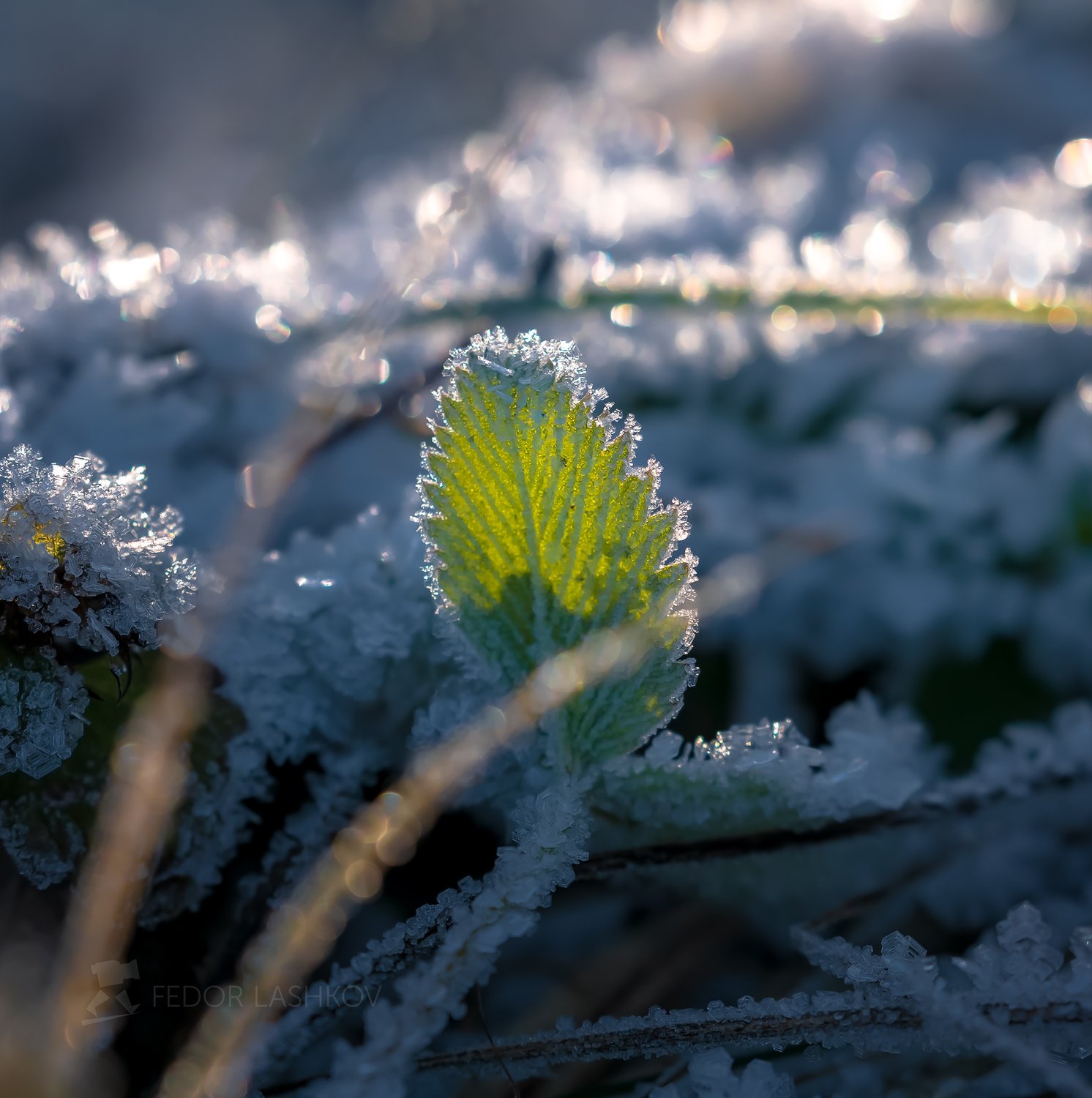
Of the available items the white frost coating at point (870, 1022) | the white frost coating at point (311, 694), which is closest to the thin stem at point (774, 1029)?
the white frost coating at point (870, 1022)

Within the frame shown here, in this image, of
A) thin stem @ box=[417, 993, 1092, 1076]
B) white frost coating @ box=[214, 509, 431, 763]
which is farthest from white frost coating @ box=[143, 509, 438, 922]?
thin stem @ box=[417, 993, 1092, 1076]

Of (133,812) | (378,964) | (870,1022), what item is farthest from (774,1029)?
(133,812)

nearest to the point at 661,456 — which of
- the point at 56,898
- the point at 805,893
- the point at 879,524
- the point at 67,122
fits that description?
the point at 879,524

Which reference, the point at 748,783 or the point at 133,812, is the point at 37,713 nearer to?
the point at 133,812

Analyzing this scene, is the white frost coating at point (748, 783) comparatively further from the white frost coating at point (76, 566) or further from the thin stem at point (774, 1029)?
the white frost coating at point (76, 566)

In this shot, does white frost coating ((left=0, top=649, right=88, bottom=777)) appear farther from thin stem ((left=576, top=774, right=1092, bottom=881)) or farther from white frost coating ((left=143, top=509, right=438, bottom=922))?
thin stem ((left=576, top=774, right=1092, bottom=881))

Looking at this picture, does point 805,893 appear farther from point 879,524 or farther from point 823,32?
point 823,32
